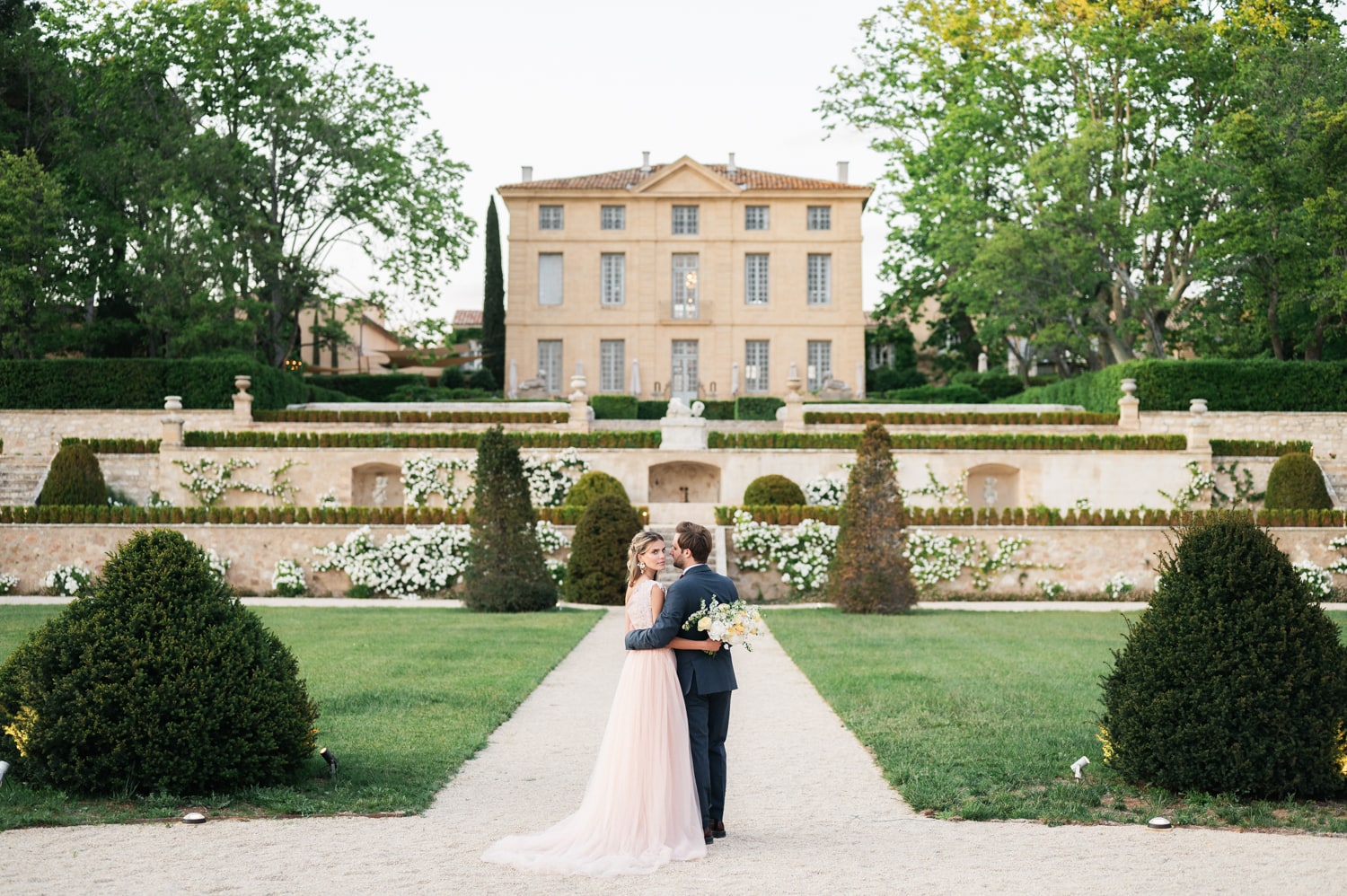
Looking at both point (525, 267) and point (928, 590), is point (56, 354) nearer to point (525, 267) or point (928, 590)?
point (525, 267)

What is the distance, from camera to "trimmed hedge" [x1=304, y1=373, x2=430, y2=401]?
3750 centimetres

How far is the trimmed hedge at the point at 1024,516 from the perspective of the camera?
750 inches

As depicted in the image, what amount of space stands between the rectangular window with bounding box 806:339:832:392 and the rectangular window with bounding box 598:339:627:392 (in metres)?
5.55

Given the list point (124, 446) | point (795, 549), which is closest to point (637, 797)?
point (795, 549)

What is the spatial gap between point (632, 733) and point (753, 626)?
0.67 metres

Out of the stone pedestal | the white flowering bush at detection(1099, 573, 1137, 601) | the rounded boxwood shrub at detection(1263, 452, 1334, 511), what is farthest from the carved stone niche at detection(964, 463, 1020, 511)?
the white flowering bush at detection(1099, 573, 1137, 601)

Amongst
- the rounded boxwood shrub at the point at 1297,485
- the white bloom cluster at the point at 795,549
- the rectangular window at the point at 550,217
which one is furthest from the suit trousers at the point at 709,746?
the rectangular window at the point at 550,217

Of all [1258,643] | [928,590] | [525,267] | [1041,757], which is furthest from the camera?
[525,267]

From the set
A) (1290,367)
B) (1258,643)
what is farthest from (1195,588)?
(1290,367)

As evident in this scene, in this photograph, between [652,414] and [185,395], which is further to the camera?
[652,414]

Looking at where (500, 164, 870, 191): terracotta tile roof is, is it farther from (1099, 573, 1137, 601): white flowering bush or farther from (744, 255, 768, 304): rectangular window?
(1099, 573, 1137, 601): white flowering bush

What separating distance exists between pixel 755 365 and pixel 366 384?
11.4 m

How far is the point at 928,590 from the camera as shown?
63.5 feet

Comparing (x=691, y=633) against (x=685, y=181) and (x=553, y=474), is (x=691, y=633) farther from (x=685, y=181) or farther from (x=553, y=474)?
(x=685, y=181)
